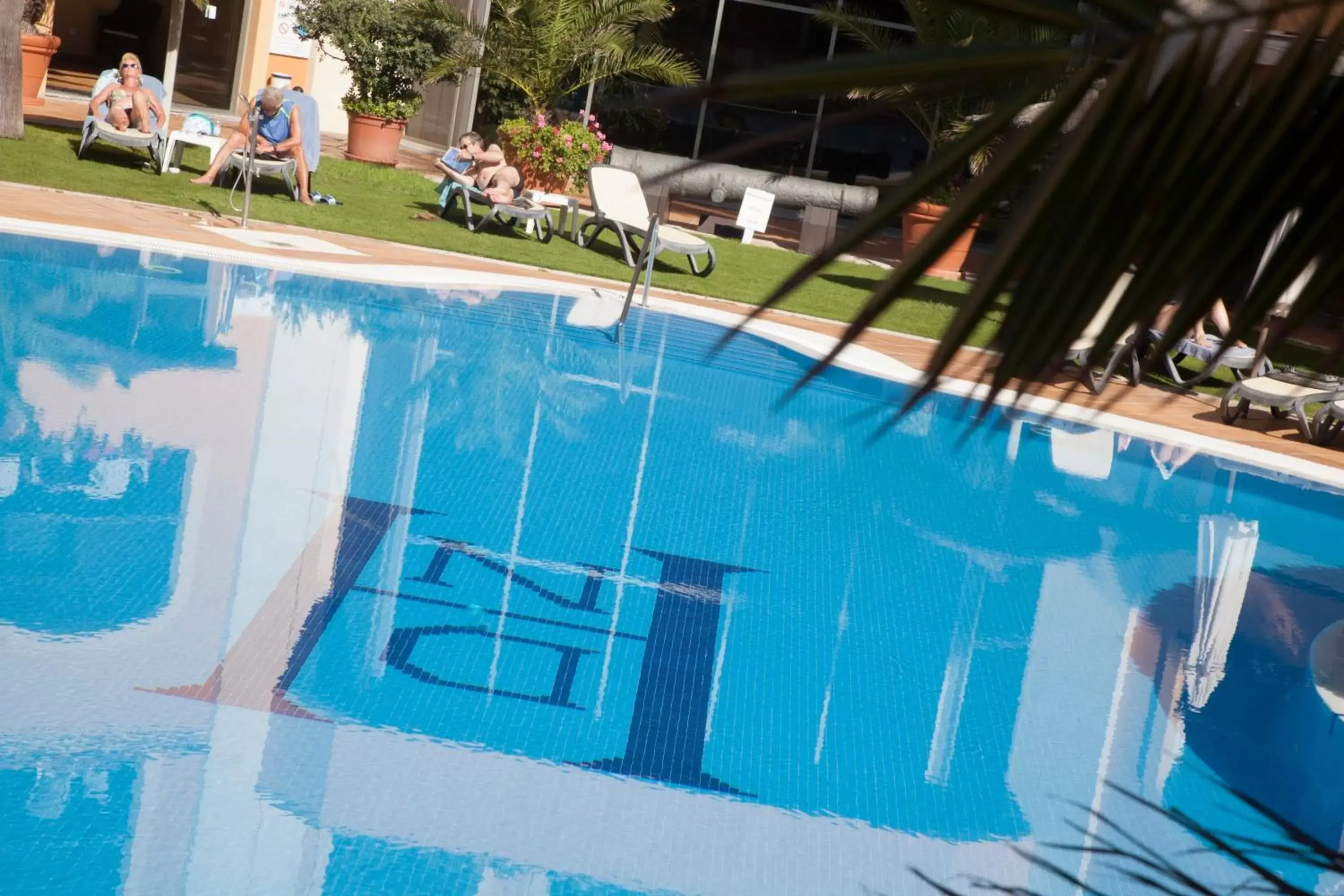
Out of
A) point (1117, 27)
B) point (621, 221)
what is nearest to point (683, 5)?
point (621, 221)

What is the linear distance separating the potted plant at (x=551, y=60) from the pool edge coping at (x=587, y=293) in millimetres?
4907

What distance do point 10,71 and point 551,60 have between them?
6.07 meters

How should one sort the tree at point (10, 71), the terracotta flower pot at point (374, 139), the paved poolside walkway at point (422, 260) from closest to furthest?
the paved poolside walkway at point (422, 260)
the tree at point (10, 71)
the terracotta flower pot at point (374, 139)

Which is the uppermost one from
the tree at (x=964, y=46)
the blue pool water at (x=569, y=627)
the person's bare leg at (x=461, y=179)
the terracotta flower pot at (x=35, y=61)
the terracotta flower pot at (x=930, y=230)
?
the terracotta flower pot at (x=35, y=61)

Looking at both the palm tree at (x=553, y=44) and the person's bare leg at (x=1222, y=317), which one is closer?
the person's bare leg at (x=1222, y=317)

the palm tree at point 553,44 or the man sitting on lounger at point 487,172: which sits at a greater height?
the palm tree at point 553,44

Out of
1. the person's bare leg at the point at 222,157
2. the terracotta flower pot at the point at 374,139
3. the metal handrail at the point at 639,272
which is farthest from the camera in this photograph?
the terracotta flower pot at the point at 374,139

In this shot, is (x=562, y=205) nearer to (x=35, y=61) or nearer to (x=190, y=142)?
(x=190, y=142)

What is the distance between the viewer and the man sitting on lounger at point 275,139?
13305 mm

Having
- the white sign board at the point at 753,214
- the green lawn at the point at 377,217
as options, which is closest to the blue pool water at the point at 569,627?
the green lawn at the point at 377,217

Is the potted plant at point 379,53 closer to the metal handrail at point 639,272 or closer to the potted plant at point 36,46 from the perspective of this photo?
the potted plant at point 36,46

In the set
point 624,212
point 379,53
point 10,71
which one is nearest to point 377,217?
point 624,212

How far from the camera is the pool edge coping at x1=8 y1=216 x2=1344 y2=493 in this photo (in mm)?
9727

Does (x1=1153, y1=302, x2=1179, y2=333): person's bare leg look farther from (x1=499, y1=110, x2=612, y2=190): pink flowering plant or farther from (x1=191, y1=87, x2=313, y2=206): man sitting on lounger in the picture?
(x1=499, y1=110, x2=612, y2=190): pink flowering plant
